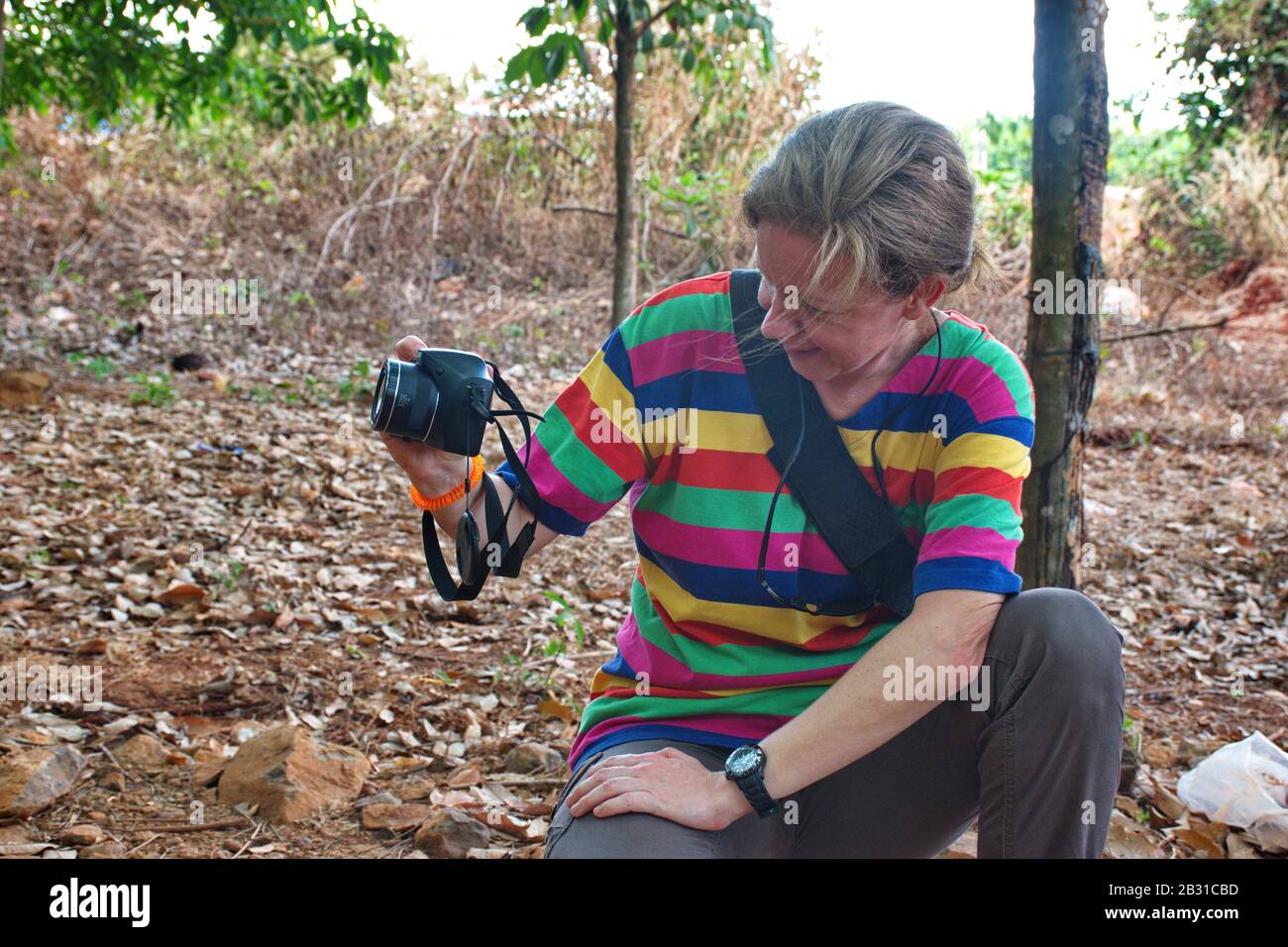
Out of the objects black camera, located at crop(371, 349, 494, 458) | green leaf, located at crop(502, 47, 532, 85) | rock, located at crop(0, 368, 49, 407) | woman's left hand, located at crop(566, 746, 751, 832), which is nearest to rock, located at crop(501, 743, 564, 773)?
woman's left hand, located at crop(566, 746, 751, 832)

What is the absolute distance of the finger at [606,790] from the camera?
1435mm

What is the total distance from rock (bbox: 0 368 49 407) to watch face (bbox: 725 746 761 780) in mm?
4423

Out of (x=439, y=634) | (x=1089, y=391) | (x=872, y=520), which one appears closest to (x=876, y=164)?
(x=872, y=520)

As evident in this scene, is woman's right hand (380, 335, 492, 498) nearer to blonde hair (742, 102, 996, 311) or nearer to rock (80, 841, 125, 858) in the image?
blonde hair (742, 102, 996, 311)

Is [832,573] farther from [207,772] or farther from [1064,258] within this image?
[207,772]

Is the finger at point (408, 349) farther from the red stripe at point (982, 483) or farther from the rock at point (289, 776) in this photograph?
the rock at point (289, 776)

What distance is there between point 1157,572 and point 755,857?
120 inches

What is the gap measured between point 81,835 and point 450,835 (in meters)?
0.68

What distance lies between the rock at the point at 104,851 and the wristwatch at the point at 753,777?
125 cm

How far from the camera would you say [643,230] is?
719cm

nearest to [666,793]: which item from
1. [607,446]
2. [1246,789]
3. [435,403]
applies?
[607,446]

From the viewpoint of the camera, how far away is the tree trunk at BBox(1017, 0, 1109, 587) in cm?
230

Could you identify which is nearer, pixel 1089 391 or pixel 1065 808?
pixel 1065 808

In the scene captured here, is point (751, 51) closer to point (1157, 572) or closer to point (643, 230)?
point (643, 230)
